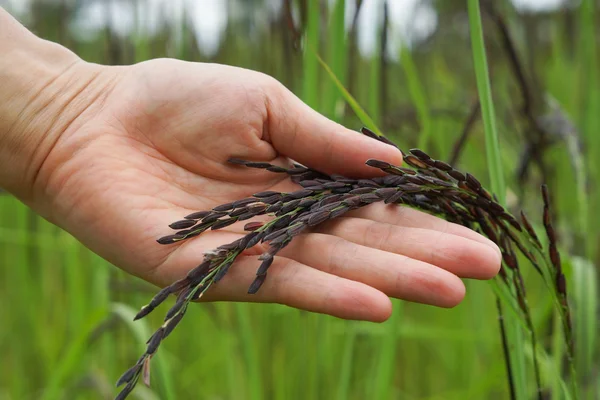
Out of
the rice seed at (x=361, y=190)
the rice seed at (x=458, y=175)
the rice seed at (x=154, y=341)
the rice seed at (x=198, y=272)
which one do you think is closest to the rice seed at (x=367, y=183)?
the rice seed at (x=361, y=190)

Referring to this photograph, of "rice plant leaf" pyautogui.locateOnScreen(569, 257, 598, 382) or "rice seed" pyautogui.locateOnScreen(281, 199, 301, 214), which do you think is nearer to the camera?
"rice seed" pyautogui.locateOnScreen(281, 199, 301, 214)

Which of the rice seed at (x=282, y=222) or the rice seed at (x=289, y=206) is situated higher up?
the rice seed at (x=289, y=206)

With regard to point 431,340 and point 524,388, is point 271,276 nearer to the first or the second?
point 524,388

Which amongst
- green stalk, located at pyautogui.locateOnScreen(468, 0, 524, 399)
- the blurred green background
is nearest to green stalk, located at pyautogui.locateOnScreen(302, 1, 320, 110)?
the blurred green background

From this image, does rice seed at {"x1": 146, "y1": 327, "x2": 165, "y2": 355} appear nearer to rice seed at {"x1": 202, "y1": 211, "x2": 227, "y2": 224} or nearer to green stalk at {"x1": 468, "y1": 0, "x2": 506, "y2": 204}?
rice seed at {"x1": 202, "y1": 211, "x2": 227, "y2": 224}

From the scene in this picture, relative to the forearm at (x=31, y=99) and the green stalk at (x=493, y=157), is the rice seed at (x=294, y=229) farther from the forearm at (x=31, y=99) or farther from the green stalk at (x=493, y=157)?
the forearm at (x=31, y=99)

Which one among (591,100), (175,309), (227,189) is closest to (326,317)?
(227,189)

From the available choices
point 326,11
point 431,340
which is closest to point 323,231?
point 326,11

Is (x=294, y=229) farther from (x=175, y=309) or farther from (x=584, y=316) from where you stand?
(x=584, y=316)
